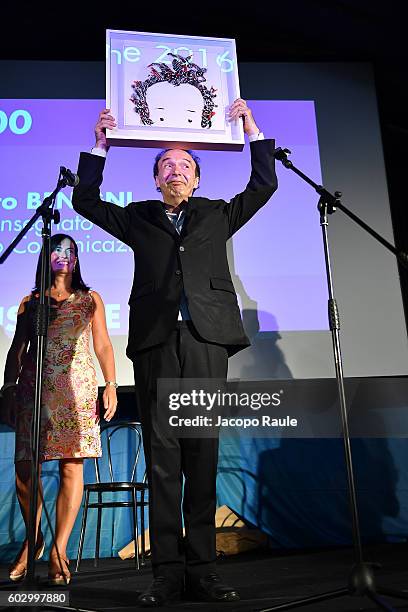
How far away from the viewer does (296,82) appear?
399 cm

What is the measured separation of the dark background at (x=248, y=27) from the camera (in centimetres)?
407

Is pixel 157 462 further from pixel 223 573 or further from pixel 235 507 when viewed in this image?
pixel 235 507

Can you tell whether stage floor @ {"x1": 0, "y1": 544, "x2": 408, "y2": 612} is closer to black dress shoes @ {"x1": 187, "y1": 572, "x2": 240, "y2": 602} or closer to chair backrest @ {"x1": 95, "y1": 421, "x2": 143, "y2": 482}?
black dress shoes @ {"x1": 187, "y1": 572, "x2": 240, "y2": 602}

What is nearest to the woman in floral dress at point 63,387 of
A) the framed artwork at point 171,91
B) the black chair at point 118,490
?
the black chair at point 118,490

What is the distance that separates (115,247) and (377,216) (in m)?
1.57

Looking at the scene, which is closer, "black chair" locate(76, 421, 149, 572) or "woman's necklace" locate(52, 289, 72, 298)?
"woman's necklace" locate(52, 289, 72, 298)

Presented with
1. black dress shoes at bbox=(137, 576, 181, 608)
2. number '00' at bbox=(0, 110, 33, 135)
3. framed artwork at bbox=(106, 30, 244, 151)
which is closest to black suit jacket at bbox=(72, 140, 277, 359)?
framed artwork at bbox=(106, 30, 244, 151)

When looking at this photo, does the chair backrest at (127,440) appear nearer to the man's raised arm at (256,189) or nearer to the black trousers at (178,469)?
the black trousers at (178,469)

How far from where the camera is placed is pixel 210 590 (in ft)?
5.96

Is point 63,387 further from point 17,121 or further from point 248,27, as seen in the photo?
point 248,27

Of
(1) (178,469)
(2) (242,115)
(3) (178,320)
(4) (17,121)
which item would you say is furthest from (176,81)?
(4) (17,121)

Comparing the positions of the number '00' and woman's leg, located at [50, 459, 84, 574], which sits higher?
the number '00'

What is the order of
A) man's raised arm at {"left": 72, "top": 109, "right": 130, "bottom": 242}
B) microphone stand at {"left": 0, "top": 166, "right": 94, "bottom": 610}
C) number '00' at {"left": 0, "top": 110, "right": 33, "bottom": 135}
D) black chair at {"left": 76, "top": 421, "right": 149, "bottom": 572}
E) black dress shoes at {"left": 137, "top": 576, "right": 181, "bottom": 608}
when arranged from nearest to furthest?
microphone stand at {"left": 0, "top": 166, "right": 94, "bottom": 610} < black dress shoes at {"left": 137, "top": 576, "right": 181, "bottom": 608} < man's raised arm at {"left": 72, "top": 109, "right": 130, "bottom": 242} < black chair at {"left": 76, "top": 421, "right": 149, "bottom": 572} < number '00' at {"left": 0, "top": 110, "right": 33, "bottom": 135}

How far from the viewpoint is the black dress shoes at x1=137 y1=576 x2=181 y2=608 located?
1.77 metres
